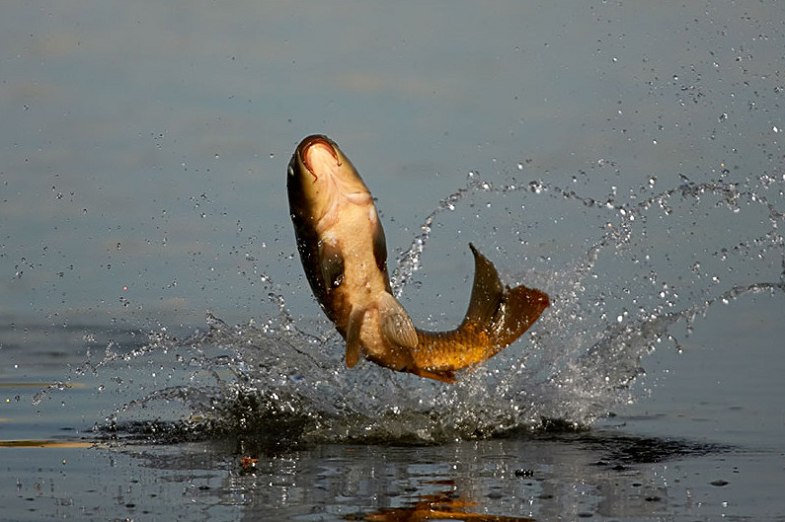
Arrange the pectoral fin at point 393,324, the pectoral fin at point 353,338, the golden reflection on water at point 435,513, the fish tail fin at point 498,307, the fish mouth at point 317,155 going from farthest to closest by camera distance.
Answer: the fish tail fin at point 498,307, the pectoral fin at point 393,324, the fish mouth at point 317,155, the pectoral fin at point 353,338, the golden reflection on water at point 435,513

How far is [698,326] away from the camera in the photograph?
15.8 m

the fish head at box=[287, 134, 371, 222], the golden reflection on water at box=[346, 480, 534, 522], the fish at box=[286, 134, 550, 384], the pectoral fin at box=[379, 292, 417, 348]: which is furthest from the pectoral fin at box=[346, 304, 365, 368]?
the golden reflection on water at box=[346, 480, 534, 522]

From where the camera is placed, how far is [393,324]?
722 cm

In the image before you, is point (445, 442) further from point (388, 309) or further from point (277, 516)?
point (277, 516)

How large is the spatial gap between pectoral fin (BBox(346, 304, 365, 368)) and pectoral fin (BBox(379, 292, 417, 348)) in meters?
0.13

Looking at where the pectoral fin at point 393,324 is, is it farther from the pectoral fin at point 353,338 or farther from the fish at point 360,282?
the pectoral fin at point 353,338

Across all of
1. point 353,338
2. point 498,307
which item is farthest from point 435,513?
point 498,307

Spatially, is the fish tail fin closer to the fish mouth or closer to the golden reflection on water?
the fish mouth

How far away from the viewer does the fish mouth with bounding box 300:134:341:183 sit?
7051 mm

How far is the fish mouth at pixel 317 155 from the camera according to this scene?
278 inches

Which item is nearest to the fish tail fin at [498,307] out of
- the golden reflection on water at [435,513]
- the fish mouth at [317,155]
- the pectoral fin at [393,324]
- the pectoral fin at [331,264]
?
the pectoral fin at [393,324]

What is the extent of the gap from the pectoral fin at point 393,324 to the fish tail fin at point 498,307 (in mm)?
402

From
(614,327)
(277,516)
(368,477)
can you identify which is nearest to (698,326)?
(614,327)

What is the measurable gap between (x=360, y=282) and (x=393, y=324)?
0.96ft
